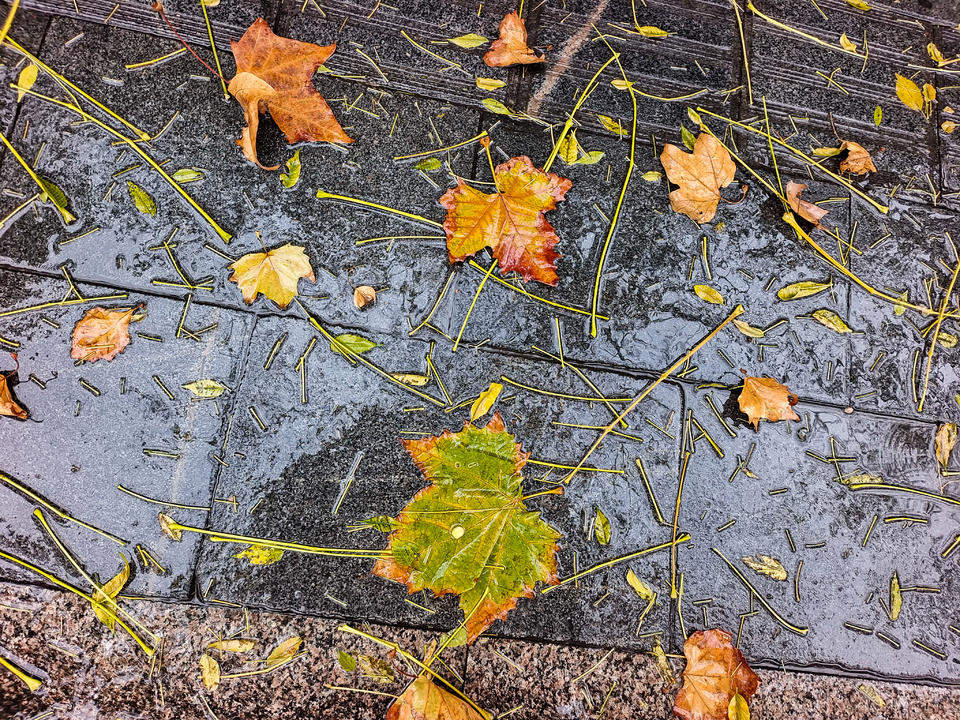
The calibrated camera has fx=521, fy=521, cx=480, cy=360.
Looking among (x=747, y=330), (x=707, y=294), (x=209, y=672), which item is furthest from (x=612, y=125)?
(x=209, y=672)

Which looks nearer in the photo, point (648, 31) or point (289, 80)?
point (289, 80)

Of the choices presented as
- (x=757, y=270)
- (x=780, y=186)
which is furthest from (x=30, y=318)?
(x=780, y=186)

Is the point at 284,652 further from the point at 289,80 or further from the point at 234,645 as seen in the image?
the point at 289,80

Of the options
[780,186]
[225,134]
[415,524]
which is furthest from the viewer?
[780,186]

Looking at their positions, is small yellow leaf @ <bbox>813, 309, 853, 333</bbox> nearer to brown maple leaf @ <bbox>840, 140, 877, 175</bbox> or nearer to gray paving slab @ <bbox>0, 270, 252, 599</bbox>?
brown maple leaf @ <bbox>840, 140, 877, 175</bbox>

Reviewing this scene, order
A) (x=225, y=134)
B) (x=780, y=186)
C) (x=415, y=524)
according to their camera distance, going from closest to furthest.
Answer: (x=415, y=524), (x=225, y=134), (x=780, y=186)

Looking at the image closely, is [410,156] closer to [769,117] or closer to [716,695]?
[769,117]

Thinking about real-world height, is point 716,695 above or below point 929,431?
below
